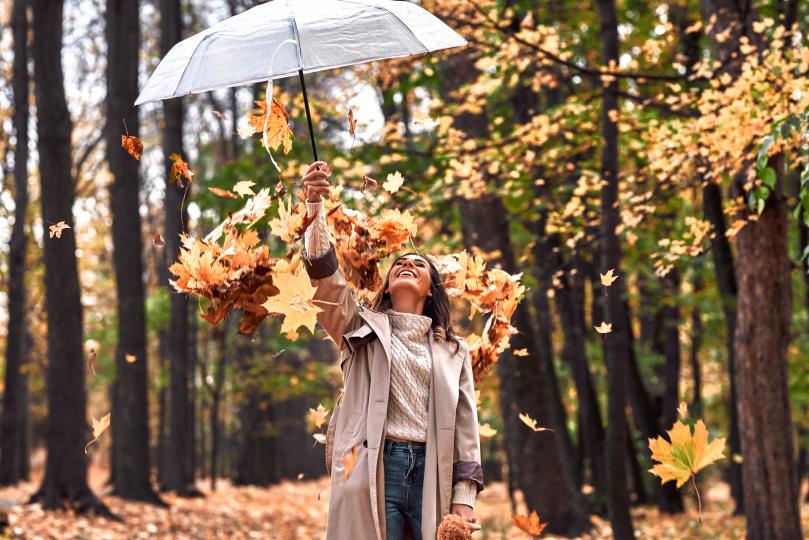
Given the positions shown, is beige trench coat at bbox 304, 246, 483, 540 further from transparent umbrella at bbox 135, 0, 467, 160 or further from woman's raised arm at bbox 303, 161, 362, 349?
transparent umbrella at bbox 135, 0, 467, 160

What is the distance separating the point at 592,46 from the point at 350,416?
34.9 feet

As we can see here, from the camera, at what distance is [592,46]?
13.5 metres

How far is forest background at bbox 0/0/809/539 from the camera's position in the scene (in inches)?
305

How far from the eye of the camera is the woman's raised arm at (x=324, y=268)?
393 cm

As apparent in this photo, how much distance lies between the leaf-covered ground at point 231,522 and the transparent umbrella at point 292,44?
4849mm

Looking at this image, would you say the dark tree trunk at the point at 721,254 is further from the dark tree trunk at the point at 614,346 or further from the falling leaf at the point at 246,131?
the falling leaf at the point at 246,131

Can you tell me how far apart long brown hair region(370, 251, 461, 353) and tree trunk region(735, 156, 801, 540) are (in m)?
4.48

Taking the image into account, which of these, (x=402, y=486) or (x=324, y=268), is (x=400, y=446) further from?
(x=324, y=268)

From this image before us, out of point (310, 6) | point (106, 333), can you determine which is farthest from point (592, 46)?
point (106, 333)

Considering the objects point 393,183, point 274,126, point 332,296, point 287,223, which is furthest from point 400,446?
point 274,126

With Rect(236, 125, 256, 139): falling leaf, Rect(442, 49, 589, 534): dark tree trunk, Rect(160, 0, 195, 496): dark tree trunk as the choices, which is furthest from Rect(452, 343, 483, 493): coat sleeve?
Rect(160, 0, 195, 496): dark tree trunk

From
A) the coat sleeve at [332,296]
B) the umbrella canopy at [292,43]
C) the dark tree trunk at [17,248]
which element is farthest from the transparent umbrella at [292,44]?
the dark tree trunk at [17,248]

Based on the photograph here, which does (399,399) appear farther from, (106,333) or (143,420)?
(106,333)

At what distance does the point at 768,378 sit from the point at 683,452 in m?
4.45
